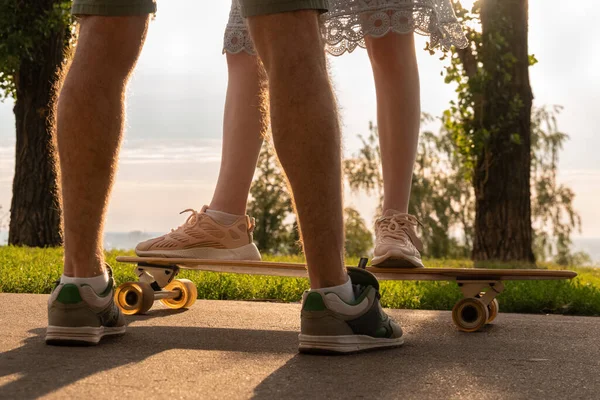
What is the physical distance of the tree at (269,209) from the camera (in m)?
23.1

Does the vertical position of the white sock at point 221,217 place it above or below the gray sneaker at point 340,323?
above

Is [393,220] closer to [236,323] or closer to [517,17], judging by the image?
[236,323]

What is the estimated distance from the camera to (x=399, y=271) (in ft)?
10.4

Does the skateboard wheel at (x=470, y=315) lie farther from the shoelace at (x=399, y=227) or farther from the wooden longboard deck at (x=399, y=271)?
the shoelace at (x=399, y=227)

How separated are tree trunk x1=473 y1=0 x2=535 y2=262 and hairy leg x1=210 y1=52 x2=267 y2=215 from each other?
7.04 meters

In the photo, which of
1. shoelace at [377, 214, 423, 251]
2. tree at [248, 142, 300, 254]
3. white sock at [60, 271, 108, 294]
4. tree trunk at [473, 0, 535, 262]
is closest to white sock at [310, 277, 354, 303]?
white sock at [60, 271, 108, 294]

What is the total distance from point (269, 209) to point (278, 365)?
852 inches

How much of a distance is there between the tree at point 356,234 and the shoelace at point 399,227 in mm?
20675

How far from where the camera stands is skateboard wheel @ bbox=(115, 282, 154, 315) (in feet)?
10.9

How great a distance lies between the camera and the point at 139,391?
1746mm

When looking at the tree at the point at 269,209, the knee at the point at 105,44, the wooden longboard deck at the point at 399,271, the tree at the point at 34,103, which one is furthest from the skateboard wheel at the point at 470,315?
the tree at the point at 269,209

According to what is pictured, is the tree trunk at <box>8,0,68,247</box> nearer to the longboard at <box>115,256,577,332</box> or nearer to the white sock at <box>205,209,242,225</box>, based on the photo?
the longboard at <box>115,256,577,332</box>

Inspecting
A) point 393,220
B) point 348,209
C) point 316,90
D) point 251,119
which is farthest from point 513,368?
point 348,209

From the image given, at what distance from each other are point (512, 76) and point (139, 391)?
29.8 feet
